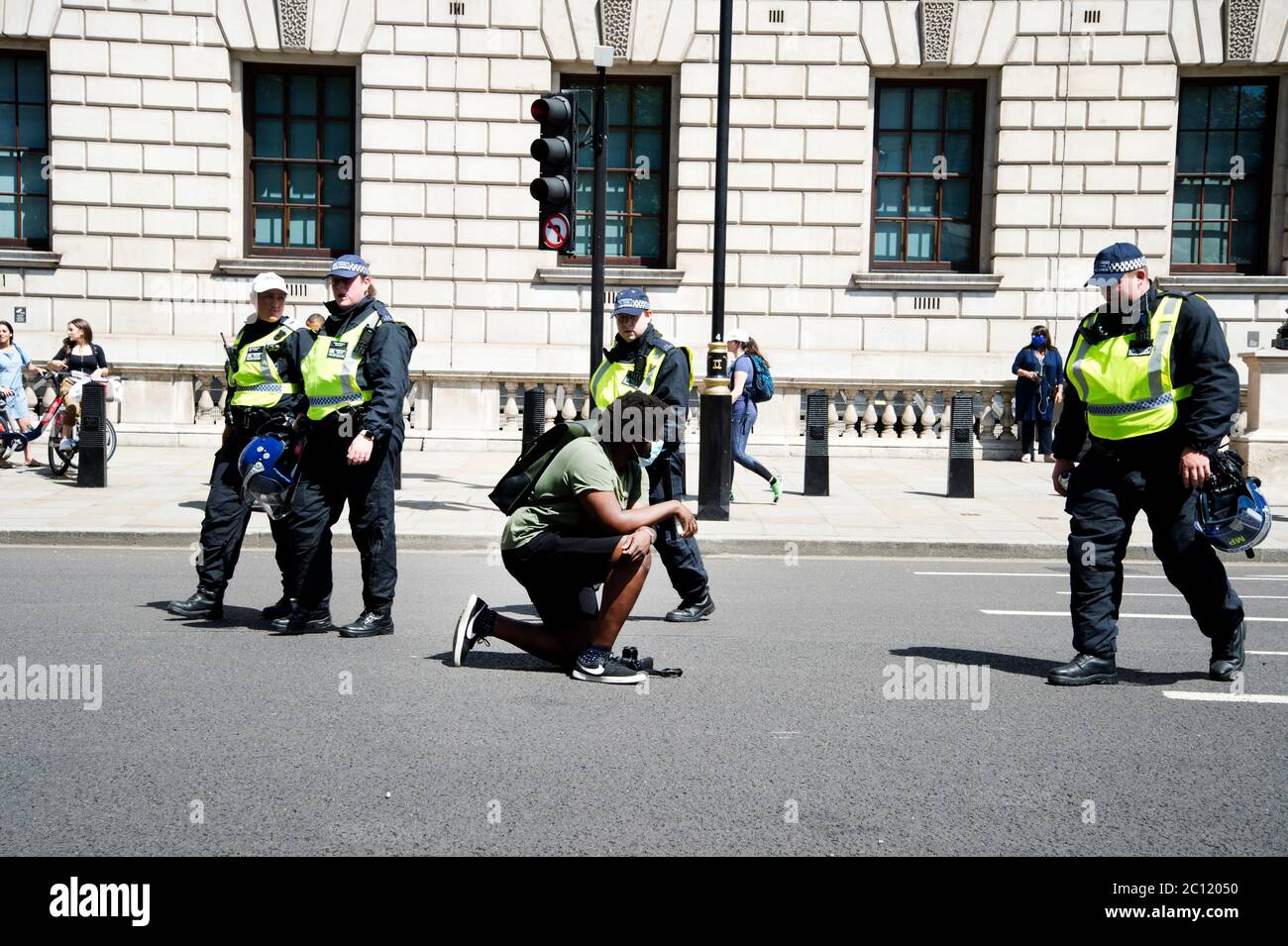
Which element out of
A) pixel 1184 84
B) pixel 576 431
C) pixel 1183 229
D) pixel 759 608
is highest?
pixel 1184 84

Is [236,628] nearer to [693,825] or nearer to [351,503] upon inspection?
[351,503]

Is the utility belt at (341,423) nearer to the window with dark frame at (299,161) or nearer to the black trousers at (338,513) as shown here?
the black trousers at (338,513)

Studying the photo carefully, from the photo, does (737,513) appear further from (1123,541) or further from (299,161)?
(299,161)

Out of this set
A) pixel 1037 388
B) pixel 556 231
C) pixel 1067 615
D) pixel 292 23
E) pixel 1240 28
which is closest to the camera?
pixel 1067 615

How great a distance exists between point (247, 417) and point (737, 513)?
6429 millimetres

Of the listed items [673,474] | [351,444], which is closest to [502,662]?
[351,444]

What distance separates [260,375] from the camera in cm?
801

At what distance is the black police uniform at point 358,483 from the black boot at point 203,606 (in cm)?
68

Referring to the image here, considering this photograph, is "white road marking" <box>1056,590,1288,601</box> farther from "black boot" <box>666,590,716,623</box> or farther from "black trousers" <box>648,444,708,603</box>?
"black trousers" <box>648,444,708,603</box>

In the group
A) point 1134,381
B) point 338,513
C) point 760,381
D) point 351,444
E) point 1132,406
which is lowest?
point 338,513

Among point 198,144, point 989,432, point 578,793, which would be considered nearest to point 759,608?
point 578,793

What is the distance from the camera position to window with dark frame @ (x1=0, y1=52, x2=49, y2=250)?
20.5 m

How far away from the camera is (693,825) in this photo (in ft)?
15.1
